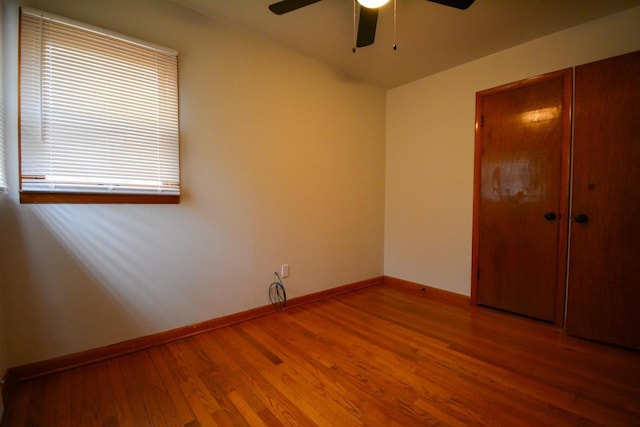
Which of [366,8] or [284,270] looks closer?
[366,8]

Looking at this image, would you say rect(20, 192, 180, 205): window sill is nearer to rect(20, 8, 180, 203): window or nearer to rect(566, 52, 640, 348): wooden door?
rect(20, 8, 180, 203): window

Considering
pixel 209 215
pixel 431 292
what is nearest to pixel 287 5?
pixel 209 215

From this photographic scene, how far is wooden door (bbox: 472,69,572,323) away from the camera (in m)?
2.34

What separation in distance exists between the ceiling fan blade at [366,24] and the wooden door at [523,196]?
1.52m

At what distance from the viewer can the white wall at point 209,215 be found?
1640 millimetres

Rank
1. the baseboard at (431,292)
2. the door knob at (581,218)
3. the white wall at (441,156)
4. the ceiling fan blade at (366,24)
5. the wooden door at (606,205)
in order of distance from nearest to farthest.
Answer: the ceiling fan blade at (366,24), the wooden door at (606,205), the door knob at (581,218), the white wall at (441,156), the baseboard at (431,292)

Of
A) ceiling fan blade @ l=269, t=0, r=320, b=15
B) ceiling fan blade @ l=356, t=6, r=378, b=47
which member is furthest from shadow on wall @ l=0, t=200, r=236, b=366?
ceiling fan blade @ l=356, t=6, r=378, b=47

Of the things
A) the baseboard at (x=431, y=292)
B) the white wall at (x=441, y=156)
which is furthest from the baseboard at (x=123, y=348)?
the white wall at (x=441, y=156)

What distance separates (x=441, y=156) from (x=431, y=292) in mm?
1538

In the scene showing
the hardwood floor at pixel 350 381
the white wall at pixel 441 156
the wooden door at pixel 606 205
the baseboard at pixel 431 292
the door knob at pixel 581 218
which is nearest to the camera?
the hardwood floor at pixel 350 381

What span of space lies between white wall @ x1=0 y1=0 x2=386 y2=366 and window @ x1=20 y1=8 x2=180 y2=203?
0.08 m

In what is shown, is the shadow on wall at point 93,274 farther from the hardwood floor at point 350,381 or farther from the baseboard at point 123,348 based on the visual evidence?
the hardwood floor at point 350,381

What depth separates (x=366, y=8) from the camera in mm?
1698

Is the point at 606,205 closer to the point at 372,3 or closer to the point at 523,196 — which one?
the point at 523,196
